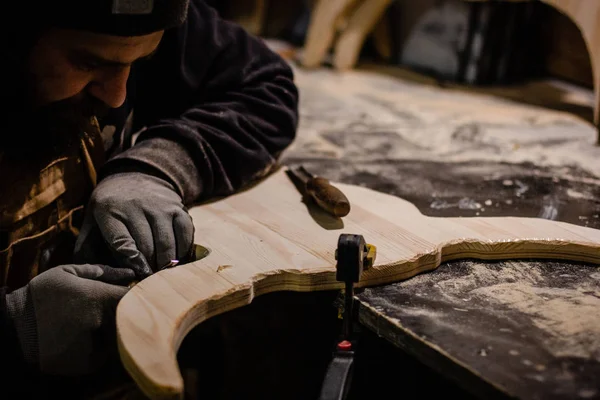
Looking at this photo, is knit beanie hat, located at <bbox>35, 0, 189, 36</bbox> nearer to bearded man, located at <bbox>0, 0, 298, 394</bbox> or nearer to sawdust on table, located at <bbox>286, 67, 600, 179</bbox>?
bearded man, located at <bbox>0, 0, 298, 394</bbox>

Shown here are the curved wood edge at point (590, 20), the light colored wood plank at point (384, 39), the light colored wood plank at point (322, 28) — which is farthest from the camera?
the light colored wood plank at point (384, 39)

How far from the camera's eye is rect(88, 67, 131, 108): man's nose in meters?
1.09

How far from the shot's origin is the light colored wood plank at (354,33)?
2971 millimetres

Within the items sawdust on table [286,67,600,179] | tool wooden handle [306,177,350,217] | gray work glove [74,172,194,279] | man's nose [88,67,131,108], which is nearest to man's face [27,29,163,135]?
man's nose [88,67,131,108]

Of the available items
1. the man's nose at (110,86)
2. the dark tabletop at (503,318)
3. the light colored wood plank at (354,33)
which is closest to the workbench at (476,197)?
the dark tabletop at (503,318)

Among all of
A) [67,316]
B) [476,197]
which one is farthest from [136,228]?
[476,197]

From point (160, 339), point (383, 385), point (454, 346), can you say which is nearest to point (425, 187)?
point (383, 385)

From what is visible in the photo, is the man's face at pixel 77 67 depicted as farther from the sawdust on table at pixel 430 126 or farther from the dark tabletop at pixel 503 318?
the sawdust on table at pixel 430 126

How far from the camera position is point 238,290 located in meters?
1.07

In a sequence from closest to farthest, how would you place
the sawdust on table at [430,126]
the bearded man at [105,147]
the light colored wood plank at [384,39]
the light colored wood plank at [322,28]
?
the bearded man at [105,147], the sawdust on table at [430,126], the light colored wood plank at [322,28], the light colored wood plank at [384,39]

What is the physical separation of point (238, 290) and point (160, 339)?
0.59 feet

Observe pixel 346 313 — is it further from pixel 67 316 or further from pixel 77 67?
pixel 77 67

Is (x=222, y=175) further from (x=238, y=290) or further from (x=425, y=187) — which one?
(x=425, y=187)

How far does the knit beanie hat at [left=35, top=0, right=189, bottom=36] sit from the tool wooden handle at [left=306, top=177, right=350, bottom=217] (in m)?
0.49
